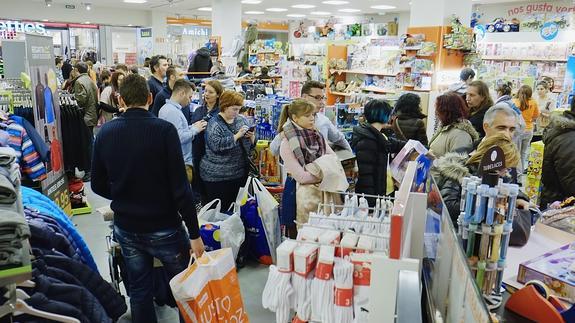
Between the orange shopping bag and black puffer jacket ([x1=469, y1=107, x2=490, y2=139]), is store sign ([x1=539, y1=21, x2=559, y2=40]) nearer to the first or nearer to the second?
black puffer jacket ([x1=469, y1=107, x2=490, y2=139])

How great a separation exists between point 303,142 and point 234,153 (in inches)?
30.7

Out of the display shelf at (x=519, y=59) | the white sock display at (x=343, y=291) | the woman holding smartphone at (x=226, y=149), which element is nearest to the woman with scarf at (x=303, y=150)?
the woman holding smartphone at (x=226, y=149)

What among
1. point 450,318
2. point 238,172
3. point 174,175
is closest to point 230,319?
point 174,175

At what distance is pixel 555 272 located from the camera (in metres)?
1.70

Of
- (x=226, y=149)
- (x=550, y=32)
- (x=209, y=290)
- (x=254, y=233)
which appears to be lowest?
(x=254, y=233)

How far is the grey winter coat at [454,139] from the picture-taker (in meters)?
3.67

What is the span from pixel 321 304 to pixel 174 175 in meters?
1.16

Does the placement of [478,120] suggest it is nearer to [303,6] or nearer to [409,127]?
[409,127]

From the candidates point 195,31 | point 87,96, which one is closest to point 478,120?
point 87,96

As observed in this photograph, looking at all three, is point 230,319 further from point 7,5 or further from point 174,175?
point 7,5

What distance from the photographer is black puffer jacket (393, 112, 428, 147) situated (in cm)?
429

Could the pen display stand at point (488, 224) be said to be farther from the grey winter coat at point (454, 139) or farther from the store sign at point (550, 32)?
the store sign at point (550, 32)

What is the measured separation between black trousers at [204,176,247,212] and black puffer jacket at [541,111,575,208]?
2456 millimetres

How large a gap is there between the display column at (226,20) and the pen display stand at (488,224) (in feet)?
38.7
